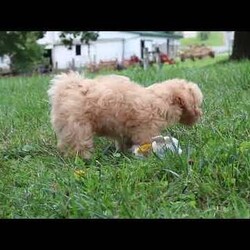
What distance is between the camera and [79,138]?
5035mm

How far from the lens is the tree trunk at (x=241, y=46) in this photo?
1456 cm

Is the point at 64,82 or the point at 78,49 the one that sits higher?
the point at 64,82

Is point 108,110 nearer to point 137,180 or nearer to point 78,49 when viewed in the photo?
point 137,180

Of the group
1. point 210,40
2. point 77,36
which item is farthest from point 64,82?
point 210,40

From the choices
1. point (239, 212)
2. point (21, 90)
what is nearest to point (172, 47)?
point (21, 90)

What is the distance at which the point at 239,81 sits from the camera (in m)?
7.95

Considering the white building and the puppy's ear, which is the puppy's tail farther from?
the white building

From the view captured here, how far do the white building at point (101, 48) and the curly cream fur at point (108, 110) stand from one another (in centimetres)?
2079

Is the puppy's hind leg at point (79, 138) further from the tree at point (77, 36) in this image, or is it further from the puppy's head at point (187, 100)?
the tree at point (77, 36)

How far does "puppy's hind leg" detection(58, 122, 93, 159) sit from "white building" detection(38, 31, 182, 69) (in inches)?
826

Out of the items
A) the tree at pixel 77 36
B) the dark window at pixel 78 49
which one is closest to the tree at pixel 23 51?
the dark window at pixel 78 49

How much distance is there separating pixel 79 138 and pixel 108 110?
0.41 m

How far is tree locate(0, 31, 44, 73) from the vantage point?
30.3 metres
